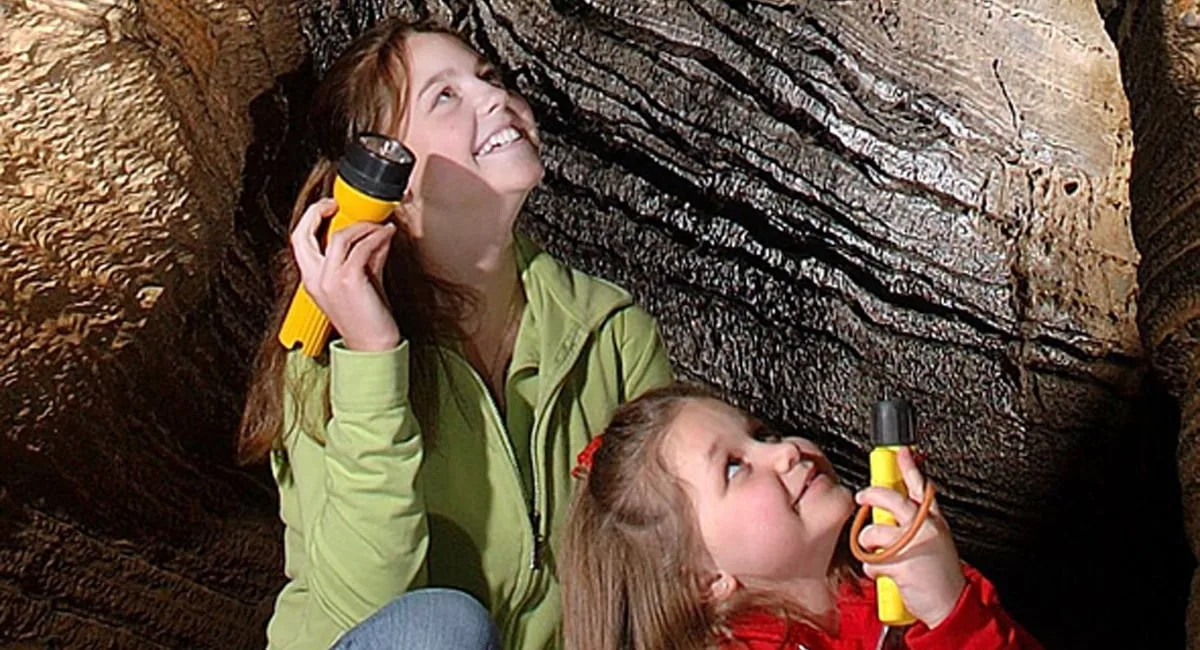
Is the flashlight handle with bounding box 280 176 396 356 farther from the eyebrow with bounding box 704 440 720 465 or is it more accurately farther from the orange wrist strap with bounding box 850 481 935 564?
the orange wrist strap with bounding box 850 481 935 564

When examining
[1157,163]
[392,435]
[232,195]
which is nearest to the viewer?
[392,435]

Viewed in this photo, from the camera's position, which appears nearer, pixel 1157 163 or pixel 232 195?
pixel 1157 163

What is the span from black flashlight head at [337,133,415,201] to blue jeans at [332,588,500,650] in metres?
0.27

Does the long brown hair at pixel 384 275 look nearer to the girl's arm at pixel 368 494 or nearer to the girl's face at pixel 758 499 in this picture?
the girl's arm at pixel 368 494

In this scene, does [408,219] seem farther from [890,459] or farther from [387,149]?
[890,459]

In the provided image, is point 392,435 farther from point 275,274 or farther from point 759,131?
point 759,131

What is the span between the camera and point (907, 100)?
1.61 meters

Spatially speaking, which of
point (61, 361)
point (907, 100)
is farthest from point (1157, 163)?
point (61, 361)

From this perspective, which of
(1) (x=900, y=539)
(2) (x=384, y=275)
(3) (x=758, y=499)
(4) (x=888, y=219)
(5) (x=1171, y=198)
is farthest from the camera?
(4) (x=888, y=219)

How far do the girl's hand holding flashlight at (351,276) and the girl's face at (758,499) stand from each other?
0.21 meters

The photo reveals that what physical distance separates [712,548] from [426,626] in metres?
0.20

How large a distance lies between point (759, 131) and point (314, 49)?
1.35 feet

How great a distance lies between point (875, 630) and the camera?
3.88ft

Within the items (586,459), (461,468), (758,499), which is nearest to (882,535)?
(758,499)
